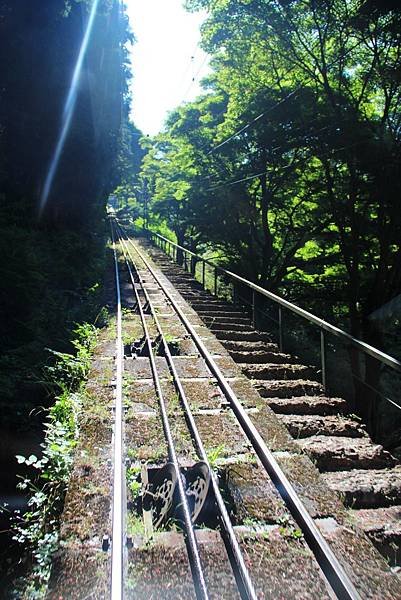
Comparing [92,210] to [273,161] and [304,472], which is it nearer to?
[273,161]

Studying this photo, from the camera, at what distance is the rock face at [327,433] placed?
160 inches

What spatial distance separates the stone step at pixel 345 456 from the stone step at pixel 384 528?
2.45 feet

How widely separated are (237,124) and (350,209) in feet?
17.1

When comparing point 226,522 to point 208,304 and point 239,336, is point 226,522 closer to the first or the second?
point 239,336

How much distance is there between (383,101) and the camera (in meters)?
12.0

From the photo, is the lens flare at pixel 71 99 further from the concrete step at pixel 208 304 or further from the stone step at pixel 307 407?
the stone step at pixel 307 407

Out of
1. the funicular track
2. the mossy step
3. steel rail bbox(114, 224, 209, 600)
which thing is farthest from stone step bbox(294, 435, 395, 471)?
the mossy step

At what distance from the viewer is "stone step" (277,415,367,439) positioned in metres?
5.39

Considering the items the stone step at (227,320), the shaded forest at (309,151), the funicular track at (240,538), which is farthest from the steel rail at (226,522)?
the shaded forest at (309,151)

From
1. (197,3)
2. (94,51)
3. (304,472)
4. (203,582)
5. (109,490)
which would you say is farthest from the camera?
(94,51)

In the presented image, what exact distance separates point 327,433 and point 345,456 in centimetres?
64

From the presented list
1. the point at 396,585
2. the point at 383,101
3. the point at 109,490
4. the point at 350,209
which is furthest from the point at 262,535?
the point at 383,101

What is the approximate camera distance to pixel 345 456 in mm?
4750

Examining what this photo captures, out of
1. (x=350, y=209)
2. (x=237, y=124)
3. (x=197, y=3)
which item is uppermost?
(x=197, y=3)
